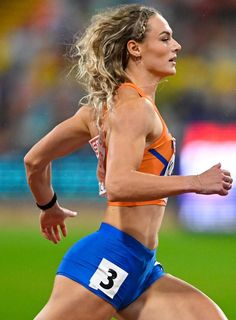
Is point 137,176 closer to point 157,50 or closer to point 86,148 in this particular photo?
point 157,50

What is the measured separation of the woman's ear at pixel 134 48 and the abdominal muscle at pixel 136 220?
65 cm

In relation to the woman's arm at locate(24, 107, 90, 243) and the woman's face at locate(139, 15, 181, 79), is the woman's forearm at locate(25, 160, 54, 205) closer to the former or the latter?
the woman's arm at locate(24, 107, 90, 243)

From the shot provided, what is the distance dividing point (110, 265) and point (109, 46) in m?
0.93

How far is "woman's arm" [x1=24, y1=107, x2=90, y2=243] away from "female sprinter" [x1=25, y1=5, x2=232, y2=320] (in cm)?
1

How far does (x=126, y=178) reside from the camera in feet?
11.5

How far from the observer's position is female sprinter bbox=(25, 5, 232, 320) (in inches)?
140

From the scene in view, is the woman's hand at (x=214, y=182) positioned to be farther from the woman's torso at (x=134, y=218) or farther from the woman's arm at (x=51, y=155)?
the woman's arm at (x=51, y=155)

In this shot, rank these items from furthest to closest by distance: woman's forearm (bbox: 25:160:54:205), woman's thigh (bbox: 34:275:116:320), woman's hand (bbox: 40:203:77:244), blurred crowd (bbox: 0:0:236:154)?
blurred crowd (bbox: 0:0:236:154) → woman's hand (bbox: 40:203:77:244) → woman's forearm (bbox: 25:160:54:205) → woman's thigh (bbox: 34:275:116:320)

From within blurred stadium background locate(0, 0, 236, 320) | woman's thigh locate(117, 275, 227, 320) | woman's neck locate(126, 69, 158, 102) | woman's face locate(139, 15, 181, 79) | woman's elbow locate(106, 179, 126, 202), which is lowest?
blurred stadium background locate(0, 0, 236, 320)

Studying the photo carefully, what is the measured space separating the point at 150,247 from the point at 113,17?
100cm

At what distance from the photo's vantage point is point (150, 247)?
12.8ft

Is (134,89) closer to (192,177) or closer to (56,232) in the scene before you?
(192,177)

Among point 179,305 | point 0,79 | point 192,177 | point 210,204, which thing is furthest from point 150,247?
point 0,79

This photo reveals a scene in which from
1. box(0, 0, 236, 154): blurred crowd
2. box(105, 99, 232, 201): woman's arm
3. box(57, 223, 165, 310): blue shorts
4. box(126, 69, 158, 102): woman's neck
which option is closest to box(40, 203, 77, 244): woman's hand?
box(57, 223, 165, 310): blue shorts
